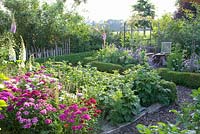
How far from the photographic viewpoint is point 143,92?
491cm

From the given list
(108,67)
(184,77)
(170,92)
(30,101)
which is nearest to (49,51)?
(108,67)

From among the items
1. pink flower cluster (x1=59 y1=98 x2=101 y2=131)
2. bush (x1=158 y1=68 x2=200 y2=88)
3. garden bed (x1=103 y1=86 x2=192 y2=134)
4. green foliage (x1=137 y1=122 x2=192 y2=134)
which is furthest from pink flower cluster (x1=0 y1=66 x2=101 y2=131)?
bush (x1=158 y1=68 x2=200 y2=88)

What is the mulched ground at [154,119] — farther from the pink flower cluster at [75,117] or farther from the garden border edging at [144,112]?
the pink flower cluster at [75,117]

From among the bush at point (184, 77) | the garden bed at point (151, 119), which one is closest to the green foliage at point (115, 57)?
the bush at point (184, 77)

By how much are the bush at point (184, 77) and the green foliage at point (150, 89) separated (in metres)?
1.32

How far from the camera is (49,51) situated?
34.8 feet

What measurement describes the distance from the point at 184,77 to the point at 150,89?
2020 mm

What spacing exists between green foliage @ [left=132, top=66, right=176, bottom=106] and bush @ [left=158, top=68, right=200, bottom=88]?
132cm

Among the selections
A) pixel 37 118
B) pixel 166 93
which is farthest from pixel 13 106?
pixel 166 93

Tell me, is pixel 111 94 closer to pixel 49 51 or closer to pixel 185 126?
pixel 185 126

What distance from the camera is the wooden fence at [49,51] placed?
33.9 ft

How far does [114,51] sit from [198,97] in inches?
250

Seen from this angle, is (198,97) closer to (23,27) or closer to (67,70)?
(67,70)

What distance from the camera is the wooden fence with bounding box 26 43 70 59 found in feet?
33.9
